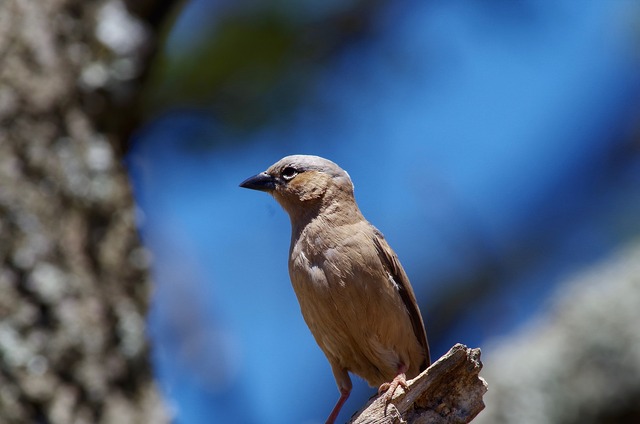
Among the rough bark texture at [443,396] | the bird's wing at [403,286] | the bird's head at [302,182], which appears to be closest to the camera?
the rough bark texture at [443,396]

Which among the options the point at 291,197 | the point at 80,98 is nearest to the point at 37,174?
the point at 80,98

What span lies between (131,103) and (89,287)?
53.6 inches

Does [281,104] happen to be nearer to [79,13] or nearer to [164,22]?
[164,22]

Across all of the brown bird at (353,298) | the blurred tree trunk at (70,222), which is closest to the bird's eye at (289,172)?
the brown bird at (353,298)

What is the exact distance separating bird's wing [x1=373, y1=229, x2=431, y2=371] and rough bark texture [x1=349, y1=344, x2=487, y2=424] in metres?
1.19

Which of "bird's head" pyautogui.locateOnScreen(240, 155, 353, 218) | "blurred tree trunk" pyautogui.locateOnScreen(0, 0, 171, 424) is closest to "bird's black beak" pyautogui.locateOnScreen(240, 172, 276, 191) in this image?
"bird's head" pyautogui.locateOnScreen(240, 155, 353, 218)

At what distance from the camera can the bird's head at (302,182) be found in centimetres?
549

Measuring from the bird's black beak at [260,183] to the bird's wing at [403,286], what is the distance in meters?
0.87

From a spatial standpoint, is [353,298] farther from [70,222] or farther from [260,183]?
[70,222]

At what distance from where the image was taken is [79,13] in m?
5.72

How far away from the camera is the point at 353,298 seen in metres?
4.78

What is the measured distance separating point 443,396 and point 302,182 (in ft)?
6.90

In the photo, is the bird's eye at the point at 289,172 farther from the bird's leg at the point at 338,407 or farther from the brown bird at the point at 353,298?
the bird's leg at the point at 338,407

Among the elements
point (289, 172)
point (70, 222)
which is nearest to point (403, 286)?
point (289, 172)
